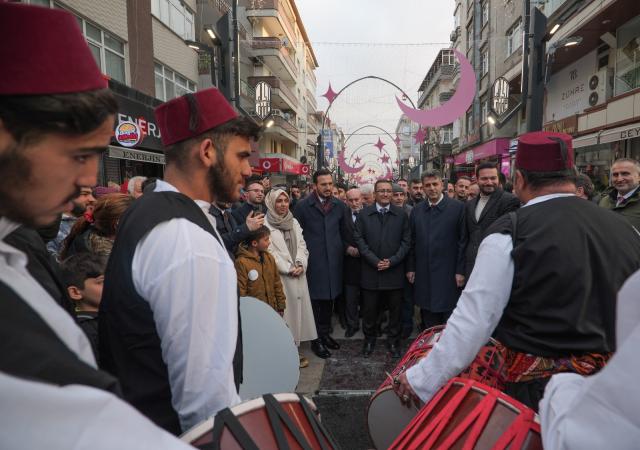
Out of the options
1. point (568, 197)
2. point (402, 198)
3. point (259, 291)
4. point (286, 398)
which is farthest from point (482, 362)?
point (402, 198)

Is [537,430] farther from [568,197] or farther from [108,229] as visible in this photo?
[108,229]

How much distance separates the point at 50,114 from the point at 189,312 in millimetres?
698

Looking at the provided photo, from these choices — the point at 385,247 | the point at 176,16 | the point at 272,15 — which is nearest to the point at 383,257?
the point at 385,247

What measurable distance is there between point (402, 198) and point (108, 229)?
4.67 metres

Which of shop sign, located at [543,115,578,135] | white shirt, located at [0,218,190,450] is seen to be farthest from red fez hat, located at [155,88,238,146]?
shop sign, located at [543,115,578,135]

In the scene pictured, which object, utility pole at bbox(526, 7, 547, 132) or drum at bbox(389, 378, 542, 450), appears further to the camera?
utility pole at bbox(526, 7, 547, 132)

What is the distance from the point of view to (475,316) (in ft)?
6.21

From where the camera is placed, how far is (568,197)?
76.2 inches

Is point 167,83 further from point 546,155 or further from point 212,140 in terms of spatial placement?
point 546,155

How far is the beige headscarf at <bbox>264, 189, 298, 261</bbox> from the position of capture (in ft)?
16.7

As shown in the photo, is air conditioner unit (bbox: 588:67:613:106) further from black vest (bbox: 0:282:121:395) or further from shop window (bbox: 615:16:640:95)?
black vest (bbox: 0:282:121:395)

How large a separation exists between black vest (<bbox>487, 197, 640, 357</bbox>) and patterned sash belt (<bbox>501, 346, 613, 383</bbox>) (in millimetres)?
29

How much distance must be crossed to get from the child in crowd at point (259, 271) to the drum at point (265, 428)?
3.03 metres

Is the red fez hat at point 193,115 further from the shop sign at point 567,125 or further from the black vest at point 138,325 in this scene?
the shop sign at point 567,125
